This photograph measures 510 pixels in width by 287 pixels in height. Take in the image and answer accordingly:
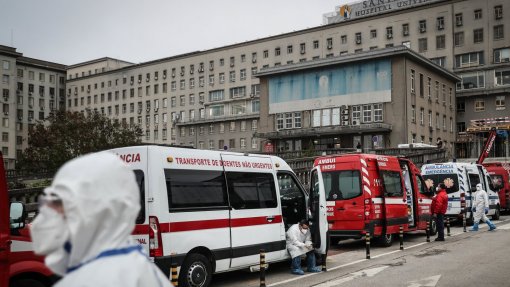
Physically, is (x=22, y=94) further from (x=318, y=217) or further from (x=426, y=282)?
(x=426, y=282)

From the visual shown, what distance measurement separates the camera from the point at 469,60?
7662 centimetres

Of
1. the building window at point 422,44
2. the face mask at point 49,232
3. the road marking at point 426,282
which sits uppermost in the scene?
the building window at point 422,44

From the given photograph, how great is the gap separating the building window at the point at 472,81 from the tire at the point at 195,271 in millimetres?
71804

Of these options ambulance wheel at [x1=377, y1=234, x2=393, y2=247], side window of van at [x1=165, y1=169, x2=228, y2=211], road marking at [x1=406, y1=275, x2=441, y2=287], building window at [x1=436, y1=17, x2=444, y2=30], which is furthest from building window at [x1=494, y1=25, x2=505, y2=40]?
side window of van at [x1=165, y1=169, x2=228, y2=211]

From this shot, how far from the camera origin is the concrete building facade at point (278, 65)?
74.7 m

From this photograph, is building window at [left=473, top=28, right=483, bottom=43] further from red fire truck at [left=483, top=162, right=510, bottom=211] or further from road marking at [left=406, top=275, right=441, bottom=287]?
road marking at [left=406, top=275, right=441, bottom=287]

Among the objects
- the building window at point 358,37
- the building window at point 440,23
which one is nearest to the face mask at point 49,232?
the building window at point 440,23

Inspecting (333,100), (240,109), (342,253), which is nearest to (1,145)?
(240,109)

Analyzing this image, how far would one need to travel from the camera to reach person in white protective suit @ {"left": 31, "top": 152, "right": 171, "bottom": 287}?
7.29 ft

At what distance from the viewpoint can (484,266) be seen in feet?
40.6

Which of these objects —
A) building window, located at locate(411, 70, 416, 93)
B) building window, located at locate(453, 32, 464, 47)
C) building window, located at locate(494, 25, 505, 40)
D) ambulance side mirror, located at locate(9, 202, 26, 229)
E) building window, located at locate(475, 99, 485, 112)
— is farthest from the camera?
building window, located at locate(453, 32, 464, 47)

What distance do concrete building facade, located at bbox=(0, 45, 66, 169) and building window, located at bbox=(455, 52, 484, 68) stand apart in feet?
219

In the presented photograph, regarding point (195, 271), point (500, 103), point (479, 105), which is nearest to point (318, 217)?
point (195, 271)

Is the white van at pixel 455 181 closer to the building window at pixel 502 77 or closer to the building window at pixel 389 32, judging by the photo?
the building window at pixel 502 77
